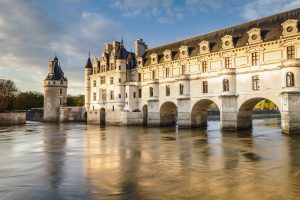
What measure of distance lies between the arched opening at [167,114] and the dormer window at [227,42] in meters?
14.4

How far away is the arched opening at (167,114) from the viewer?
46.6 m

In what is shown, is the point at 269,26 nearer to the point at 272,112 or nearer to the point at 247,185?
the point at 247,185

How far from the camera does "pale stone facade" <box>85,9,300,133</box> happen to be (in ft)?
102

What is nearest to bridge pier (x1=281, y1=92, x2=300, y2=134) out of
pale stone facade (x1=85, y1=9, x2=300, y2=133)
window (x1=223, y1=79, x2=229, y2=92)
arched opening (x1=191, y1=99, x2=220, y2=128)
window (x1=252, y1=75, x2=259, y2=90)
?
pale stone facade (x1=85, y1=9, x2=300, y2=133)

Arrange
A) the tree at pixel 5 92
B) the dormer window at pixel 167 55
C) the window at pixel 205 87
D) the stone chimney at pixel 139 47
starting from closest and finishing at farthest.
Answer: the window at pixel 205 87 < the dormer window at pixel 167 55 < the stone chimney at pixel 139 47 < the tree at pixel 5 92

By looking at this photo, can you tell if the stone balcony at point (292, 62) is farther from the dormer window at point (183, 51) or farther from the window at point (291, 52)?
the dormer window at point (183, 51)

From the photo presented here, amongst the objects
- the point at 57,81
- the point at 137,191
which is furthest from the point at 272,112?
the point at 137,191

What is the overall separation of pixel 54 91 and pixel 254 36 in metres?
53.5

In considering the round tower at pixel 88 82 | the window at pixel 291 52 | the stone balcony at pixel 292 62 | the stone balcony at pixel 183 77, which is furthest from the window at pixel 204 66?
the round tower at pixel 88 82

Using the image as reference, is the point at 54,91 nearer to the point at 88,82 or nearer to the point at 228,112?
the point at 88,82

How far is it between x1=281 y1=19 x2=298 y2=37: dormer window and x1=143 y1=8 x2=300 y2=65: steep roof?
123 cm

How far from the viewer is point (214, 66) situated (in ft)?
126

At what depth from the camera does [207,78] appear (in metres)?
39.0

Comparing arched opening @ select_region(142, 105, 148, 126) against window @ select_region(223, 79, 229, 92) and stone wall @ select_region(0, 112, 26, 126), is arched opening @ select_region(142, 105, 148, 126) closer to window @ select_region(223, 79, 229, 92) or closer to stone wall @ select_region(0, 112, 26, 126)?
→ window @ select_region(223, 79, 229, 92)
